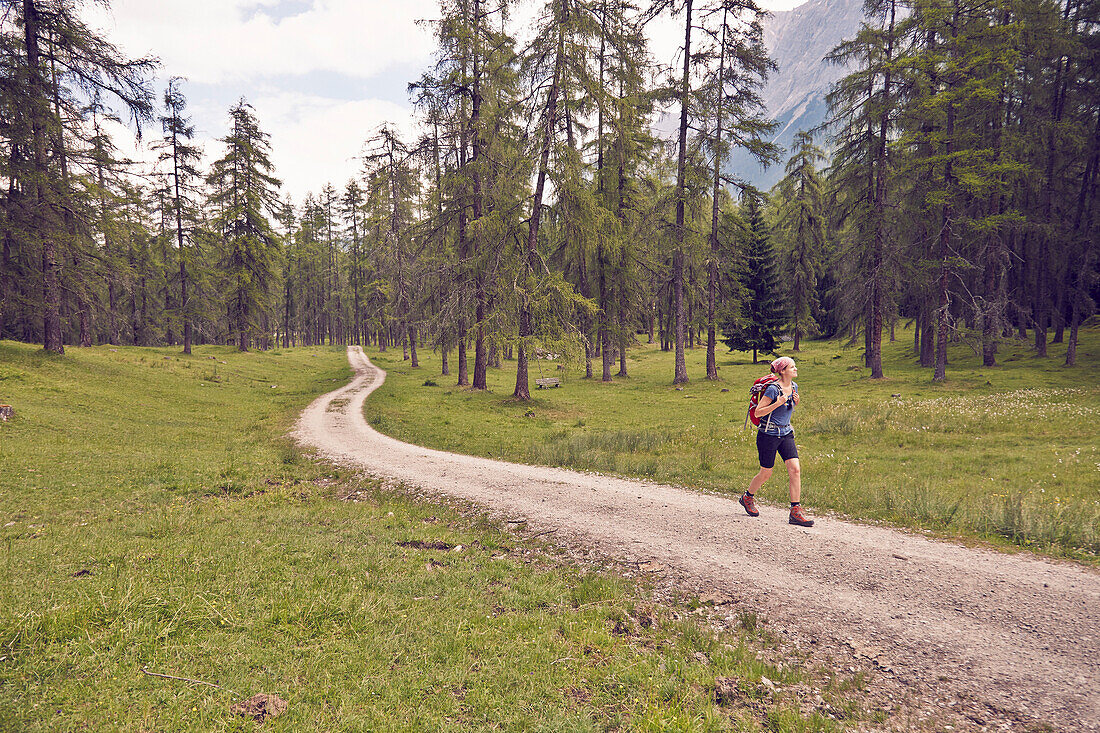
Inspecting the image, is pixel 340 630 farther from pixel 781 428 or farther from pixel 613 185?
pixel 613 185

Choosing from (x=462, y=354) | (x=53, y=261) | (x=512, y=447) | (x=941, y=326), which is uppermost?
(x=53, y=261)

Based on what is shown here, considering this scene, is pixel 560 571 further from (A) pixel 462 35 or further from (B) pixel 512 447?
(A) pixel 462 35

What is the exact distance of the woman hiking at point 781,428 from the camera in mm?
7637

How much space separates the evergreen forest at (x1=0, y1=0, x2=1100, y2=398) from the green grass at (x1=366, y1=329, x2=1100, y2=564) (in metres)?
2.74

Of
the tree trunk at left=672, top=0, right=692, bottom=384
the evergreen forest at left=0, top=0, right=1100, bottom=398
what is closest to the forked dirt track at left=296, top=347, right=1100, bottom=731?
the evergreen forest at left=0, top=0, right=1100, bottom=398

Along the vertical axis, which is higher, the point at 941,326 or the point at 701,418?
the point at 941,326

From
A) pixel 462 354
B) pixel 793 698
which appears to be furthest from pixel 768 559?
pixel 462 354

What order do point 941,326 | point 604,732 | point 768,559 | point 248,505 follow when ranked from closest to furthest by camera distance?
point 604,732 → point 768,559 → point 248,505 → point 941,326

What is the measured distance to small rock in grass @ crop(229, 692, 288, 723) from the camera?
3615 millimetres

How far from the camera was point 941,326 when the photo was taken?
26547mm

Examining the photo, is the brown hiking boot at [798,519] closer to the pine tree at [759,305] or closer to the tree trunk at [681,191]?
the tree trunk at [681,191]

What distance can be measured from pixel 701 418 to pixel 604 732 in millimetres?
17454

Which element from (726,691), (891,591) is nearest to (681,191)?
(891,591)

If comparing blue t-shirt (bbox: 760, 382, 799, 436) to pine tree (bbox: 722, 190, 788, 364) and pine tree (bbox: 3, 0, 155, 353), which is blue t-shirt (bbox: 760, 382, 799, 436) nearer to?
pine tree (bbox: 3, 0, 155, 353)
